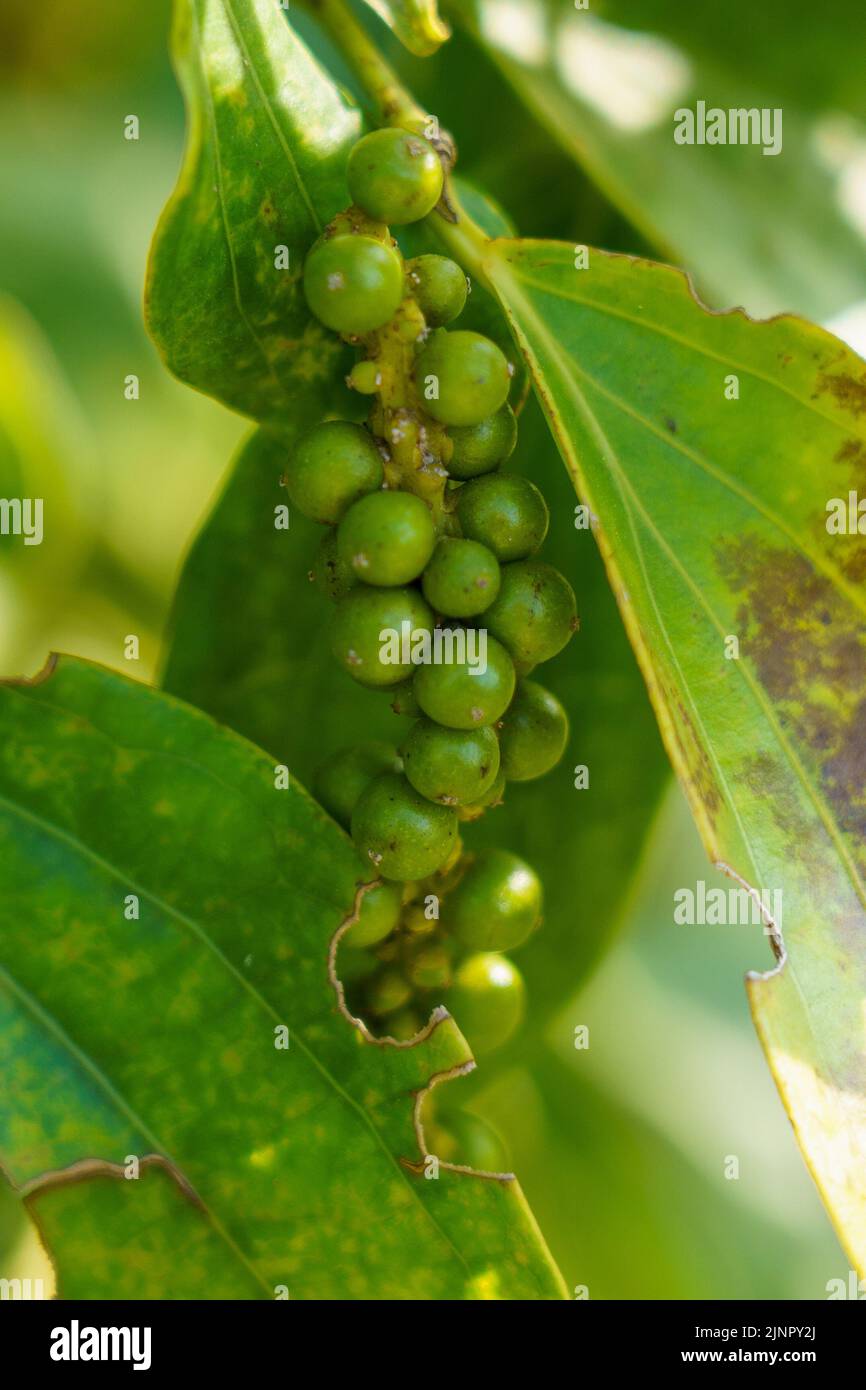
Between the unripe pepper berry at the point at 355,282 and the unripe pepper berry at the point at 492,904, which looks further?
the unripe pepper berry at the point at 492,904

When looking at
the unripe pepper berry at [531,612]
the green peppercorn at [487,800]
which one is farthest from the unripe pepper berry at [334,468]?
the green peppercorn at [487,800]

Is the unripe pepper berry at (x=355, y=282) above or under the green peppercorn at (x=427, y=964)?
above

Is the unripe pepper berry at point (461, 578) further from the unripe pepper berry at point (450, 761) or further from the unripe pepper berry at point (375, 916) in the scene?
the unripe pepper berry at point (375, 916)

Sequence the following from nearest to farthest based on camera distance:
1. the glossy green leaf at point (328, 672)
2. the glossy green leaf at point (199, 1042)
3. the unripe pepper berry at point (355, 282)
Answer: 1. the unripe pepper berry at point (355, 282)
2. the glossy green leaf at point (199, 1042)
3. the glossy green leaf at point (328, 672)

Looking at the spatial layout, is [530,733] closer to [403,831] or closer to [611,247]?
[403,831]

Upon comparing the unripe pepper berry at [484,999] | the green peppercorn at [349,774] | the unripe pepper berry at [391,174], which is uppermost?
the unripe pepper berry at [391,174]

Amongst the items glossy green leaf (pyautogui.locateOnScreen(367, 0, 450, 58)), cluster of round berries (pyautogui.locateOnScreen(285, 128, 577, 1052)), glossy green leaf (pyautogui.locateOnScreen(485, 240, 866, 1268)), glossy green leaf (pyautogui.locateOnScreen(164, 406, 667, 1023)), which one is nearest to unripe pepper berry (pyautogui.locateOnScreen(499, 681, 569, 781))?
cluster of round berries (pyautogui.locateOnScreen(285, 128, 577, 1052))

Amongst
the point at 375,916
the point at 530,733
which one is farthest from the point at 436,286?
the point at 375,916

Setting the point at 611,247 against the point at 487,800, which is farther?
the point at 611,247
